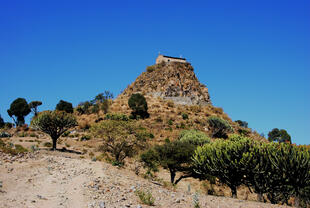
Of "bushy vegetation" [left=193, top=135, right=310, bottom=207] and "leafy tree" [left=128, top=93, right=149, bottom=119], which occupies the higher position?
"leafy tree" [left=128, top=93, right=149, bottom=119]

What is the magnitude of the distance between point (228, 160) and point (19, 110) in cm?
5681

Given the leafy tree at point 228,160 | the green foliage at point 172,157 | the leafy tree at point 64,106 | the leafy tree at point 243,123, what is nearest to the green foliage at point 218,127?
the green foliage at point 172,157

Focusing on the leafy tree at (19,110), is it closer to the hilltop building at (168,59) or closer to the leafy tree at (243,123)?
the hilltop building at (168,59)

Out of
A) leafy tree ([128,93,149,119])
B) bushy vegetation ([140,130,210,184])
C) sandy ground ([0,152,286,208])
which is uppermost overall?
leafy tree ([128,93,149,119])

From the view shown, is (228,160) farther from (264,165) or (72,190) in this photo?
(72,190)

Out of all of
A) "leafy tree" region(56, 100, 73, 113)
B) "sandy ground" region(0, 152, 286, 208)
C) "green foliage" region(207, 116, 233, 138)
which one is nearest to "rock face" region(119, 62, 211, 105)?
"green foliage" region(207, 116, 233, 138)

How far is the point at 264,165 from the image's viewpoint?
19.3m

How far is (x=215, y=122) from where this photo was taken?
54906 mm

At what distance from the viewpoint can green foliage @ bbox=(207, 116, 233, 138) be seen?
54219mm

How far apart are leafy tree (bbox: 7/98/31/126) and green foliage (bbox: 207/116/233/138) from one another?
43.2 metres

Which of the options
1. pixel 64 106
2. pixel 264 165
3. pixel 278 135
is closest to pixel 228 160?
pixel 264 165

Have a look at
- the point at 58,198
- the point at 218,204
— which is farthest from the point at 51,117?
the point at 218,204

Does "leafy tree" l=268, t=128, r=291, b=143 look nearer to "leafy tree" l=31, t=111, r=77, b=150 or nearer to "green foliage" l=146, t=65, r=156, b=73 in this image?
"green foliage" l=146, t=65, r=156, b=73

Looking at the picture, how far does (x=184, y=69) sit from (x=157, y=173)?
57545mm
